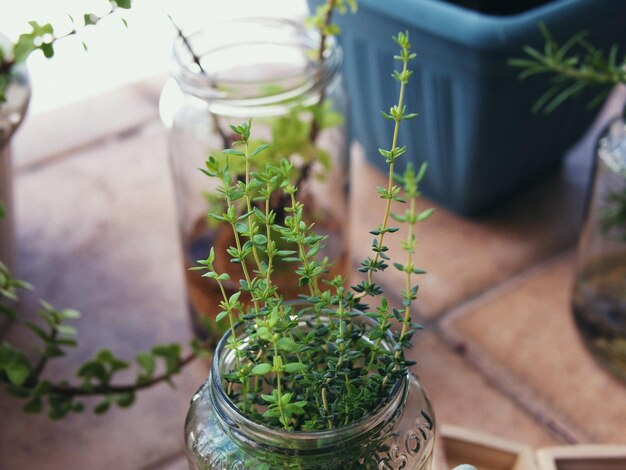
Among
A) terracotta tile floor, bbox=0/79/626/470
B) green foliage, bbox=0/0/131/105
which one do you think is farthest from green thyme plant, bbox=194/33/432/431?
terracotta tile floor, bbox=0/79/626/470

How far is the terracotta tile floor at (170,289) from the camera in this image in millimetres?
622

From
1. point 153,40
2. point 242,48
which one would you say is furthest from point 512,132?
point 153,40

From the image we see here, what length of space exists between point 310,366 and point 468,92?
41 centimetres

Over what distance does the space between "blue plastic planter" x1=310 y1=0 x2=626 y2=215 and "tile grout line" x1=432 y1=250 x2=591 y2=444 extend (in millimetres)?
96

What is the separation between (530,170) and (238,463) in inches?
21.3

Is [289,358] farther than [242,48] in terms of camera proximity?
No

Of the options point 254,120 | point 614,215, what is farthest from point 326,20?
point 614,215

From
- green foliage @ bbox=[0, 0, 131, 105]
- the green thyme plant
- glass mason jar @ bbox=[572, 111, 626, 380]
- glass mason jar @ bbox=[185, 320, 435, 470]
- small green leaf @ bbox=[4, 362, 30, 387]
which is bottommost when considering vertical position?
glass mason jar @ bbox=[572, 111, 626, 380]

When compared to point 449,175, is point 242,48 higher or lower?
higher

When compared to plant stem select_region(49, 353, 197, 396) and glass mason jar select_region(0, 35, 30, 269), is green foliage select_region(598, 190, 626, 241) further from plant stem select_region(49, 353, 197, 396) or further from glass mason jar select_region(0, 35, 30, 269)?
glass mason jar select_region(0, 35, 30, 269)

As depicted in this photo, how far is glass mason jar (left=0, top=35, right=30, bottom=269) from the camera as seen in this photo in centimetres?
57

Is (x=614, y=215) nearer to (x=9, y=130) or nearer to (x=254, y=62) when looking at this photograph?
(x=254, y=62)

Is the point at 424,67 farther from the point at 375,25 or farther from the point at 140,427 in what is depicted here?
the point at 140,427

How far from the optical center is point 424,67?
2.32 feet
